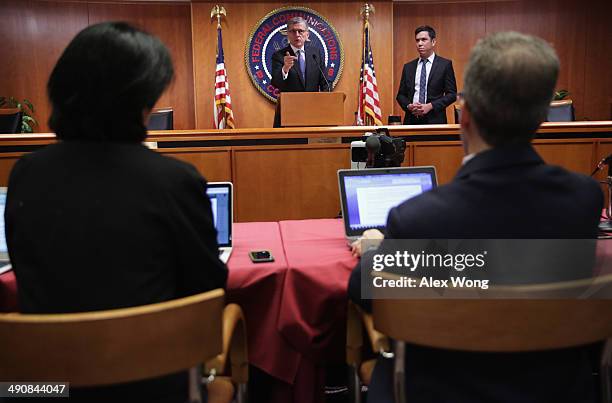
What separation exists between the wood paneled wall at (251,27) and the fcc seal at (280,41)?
0.09m

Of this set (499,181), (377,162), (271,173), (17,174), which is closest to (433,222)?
(499,181)

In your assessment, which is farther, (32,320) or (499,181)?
(499,181)

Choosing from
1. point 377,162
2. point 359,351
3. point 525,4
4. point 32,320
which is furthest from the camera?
point 525,4

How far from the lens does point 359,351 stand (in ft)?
4.98

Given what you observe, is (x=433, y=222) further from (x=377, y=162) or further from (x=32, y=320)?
(x=377, y=162)

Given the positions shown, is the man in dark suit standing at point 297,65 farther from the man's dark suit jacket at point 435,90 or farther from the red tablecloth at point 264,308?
the red tablecloth at point 264,308

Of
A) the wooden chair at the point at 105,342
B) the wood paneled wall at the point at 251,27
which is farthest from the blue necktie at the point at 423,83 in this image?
the wooden chair at the point at 105,342

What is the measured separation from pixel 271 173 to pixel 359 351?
2.43 meters

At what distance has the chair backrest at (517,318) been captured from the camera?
1.04 meters

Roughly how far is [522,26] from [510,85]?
272 inches

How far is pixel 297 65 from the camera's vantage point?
5.08m

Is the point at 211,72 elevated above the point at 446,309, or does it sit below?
above

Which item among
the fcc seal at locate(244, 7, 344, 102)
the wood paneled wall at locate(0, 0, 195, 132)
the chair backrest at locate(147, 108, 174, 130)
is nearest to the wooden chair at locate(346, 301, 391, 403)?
the chair backrest at locate(147, 108, 174, 130)

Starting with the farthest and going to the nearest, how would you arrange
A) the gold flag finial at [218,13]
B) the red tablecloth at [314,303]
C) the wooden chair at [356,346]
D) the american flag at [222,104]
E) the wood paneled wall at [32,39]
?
1. the wood paneled wall at [32,39]
2. the gold flag finial at [218,13]
3. the american flag at [222,104]
4. the red tablecloth at [314,303]
5. the wooden chair at [356,346]
